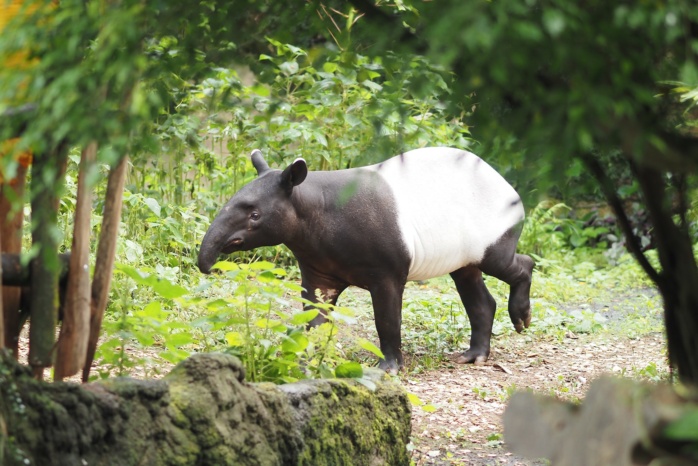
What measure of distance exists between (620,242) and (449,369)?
687 centimetres

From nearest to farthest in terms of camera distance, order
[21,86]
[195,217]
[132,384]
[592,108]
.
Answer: [592,108], [21,86], [132,384], [195,217]

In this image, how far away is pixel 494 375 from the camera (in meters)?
6.32

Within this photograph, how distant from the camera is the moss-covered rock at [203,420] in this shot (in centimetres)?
253

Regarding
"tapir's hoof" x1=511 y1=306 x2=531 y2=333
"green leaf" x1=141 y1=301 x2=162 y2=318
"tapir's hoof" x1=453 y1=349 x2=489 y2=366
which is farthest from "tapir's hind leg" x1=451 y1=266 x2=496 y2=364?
"green leaf" x1=141 y1=301 x2=162 y2=318

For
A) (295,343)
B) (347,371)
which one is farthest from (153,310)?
(347,371)

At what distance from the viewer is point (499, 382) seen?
612 cm

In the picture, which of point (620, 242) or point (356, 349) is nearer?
point (356, 349)

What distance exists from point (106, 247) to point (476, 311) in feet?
13.7

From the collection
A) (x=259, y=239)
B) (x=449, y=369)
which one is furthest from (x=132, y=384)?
(x=449, y=369)

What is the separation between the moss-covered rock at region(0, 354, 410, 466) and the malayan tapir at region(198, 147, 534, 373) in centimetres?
192

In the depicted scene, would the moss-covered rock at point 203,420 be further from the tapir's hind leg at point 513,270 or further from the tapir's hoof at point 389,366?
the tapir's hind leg at point 513,270

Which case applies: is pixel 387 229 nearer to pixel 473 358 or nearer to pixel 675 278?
pixel 473 358

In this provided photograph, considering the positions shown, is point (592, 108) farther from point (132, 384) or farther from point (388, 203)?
point (388, 203)

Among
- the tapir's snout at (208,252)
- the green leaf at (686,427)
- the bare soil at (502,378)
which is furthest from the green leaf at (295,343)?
the green leaf at (686,427)
